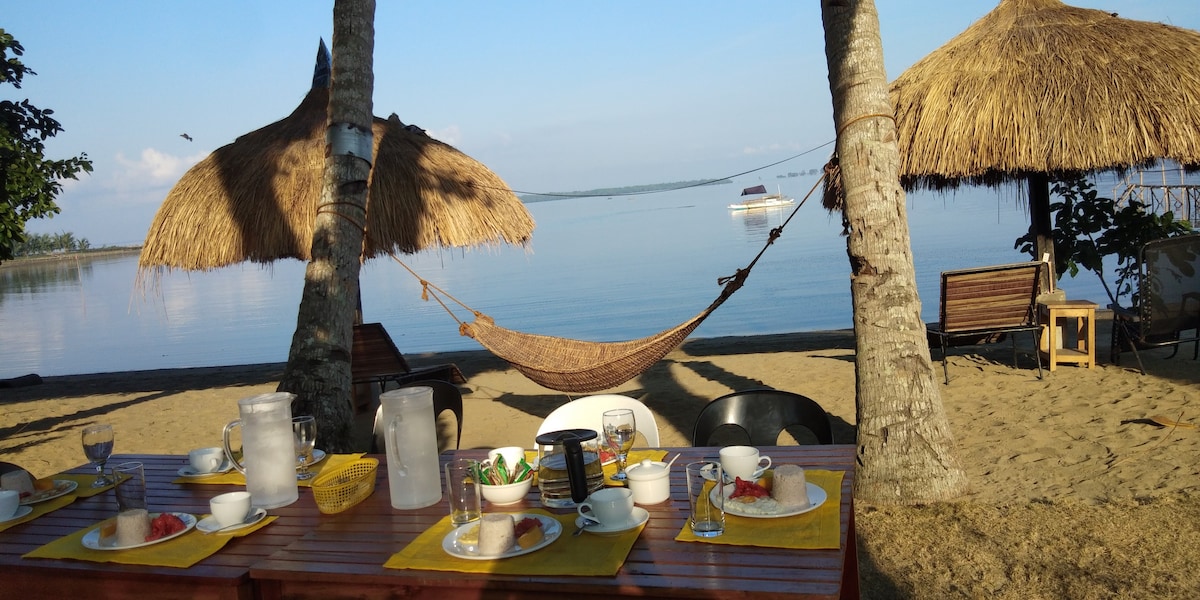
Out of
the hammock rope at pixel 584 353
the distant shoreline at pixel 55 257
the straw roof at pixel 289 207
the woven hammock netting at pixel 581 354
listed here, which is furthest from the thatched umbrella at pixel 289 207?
the distant shoreline at pixel 55 257

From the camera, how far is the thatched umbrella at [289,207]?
5172 millimetres

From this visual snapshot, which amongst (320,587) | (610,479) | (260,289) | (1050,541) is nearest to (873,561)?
(1050,541)

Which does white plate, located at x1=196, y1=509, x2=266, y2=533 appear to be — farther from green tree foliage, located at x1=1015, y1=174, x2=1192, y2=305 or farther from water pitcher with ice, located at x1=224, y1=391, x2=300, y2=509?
green tree foliage, located at x1=1015, y1=174, x2=1192, y2=305

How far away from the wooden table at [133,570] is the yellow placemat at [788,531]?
720 mm

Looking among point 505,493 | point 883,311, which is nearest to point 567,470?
point 505,493

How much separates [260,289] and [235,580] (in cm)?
2656

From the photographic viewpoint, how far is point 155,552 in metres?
1.47

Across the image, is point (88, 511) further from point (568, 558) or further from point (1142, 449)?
point (1142, 449)

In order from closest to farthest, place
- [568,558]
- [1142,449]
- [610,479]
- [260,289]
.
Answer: [568,558] < [610,479] < [1142,449] < [260,289]

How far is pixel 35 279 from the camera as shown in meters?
35.1

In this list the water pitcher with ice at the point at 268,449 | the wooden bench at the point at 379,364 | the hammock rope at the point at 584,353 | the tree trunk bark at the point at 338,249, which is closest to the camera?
the water pitcher with ice at the point at 268,449

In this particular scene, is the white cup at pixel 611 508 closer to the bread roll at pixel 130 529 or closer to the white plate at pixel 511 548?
the white plate at pixel 511 548

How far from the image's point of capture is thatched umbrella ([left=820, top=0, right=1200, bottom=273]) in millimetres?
5047

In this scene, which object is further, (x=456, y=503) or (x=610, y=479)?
(x=610, y=479)
